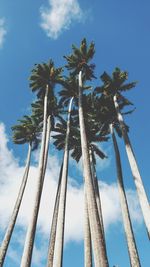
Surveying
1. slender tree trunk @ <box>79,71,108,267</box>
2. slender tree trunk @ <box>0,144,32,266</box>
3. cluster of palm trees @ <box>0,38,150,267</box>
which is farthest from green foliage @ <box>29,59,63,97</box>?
slender tree trunk @ <box>79,71,108,267</box>

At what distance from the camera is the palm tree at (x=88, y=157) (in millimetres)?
14383

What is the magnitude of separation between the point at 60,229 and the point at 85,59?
16981mm

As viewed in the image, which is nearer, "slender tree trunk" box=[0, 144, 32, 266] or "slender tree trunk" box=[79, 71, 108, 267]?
"slender tree trunk" box=[79, 71, 108, 267]

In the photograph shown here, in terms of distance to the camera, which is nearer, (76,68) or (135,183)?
(135,183)

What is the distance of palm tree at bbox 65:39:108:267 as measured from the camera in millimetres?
14383

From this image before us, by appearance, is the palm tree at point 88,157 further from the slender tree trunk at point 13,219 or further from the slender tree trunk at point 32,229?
the slender tree trunk at point 13,219

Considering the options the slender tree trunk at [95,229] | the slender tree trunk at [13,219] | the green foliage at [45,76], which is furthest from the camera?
the green foliage at [45,76]

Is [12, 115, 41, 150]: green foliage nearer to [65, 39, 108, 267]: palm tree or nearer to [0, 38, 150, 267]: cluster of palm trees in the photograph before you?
[0, 38, 150, 267]: cluster of palm trees

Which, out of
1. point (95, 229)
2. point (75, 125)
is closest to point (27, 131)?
point (75, 125)

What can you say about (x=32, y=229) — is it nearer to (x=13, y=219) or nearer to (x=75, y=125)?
(x=13, y=219)

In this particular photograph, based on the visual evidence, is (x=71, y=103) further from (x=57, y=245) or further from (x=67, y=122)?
(x=57, y=245)

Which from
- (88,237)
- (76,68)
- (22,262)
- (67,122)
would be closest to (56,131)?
(67,122)

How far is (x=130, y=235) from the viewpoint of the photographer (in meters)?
21.8

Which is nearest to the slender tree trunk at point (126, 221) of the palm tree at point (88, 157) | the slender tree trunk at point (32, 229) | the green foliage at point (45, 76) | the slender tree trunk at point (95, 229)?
the palm tree at point (88, 157)
